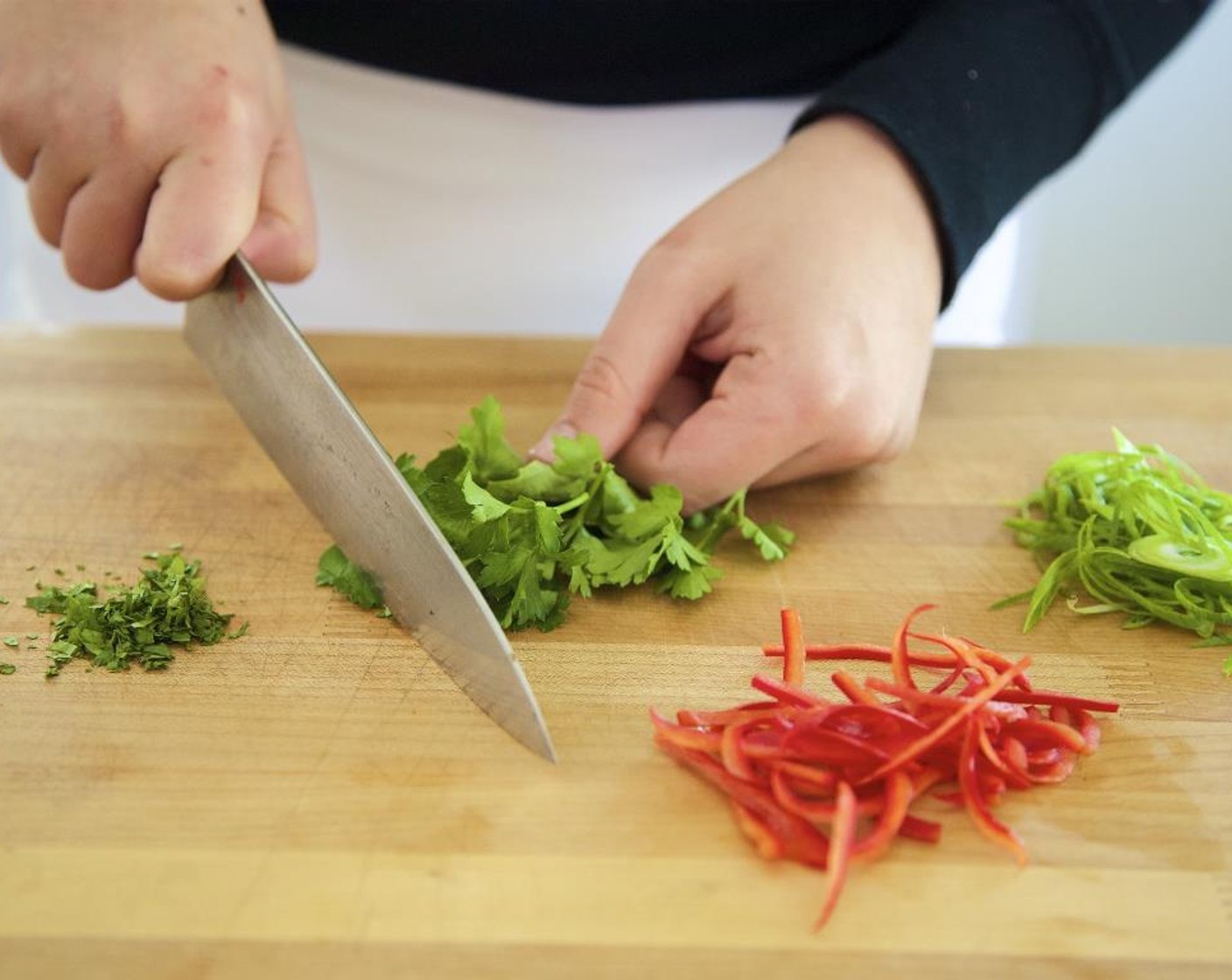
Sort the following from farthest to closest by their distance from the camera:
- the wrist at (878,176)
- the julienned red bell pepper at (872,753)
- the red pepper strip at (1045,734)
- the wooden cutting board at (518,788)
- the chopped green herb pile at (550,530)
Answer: the wrist at (878,176) < the chopped green herb pile at (550,530) < the red pepper strip at (1045,734) < the julienned red bell pepper at (872,753) < the wooden cutting board at (518,788)

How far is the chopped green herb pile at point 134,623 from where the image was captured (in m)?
1.50

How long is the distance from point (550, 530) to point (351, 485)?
252 mm

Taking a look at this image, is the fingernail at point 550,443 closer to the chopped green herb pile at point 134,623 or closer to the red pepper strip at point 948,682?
the chopped green herb pile at point 134,623

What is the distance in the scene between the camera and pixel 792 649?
148cm

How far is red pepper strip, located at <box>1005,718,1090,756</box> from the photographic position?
4.43 feet

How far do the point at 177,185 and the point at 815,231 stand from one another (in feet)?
2.86

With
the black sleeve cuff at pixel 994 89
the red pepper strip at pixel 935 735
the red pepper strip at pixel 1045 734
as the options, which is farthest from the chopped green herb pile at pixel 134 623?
the black sleeve cuff at pixel 994 89

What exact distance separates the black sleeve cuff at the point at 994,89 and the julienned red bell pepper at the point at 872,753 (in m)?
0.87

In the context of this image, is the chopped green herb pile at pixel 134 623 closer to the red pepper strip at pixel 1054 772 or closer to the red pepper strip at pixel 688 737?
the red pepper strip at pixel 688 737

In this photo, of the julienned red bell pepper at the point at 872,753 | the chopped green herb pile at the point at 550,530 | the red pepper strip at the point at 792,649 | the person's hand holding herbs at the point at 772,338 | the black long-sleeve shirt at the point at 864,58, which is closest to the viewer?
the julienned red bell pepper at the point at 872,753

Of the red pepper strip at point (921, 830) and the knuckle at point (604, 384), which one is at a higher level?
the knuckle at point (604, 384)

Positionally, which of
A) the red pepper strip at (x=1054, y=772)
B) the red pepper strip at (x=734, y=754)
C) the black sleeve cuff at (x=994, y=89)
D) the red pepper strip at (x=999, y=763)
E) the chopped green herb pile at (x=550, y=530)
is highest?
the black sleeve cuff at (x=994, y=89)

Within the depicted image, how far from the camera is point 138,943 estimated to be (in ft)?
3.71

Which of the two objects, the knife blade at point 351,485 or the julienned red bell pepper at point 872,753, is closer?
the julienned red bell pepper at point 872,753
